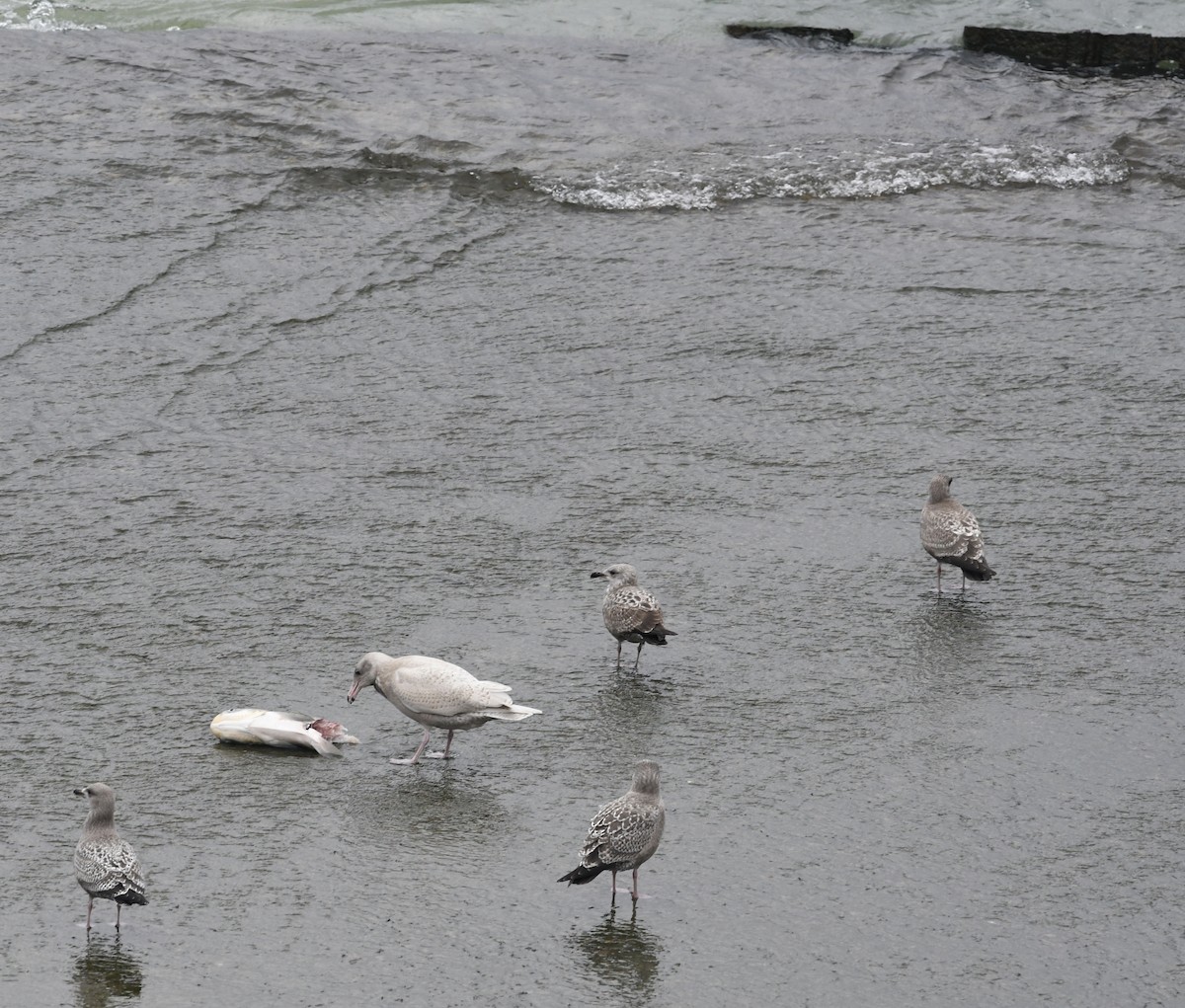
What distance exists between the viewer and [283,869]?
701 cm

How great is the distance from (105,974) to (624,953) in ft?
6.38

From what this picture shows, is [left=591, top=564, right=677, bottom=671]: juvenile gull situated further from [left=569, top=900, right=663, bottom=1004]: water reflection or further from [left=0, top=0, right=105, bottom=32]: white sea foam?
[left=0, top=0, right=105, bottom=32]: white sea foam

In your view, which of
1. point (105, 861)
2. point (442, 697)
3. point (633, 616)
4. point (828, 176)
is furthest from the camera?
point (828, 176)

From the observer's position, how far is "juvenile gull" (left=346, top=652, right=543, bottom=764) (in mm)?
7785

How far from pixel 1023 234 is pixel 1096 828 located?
8.14 m

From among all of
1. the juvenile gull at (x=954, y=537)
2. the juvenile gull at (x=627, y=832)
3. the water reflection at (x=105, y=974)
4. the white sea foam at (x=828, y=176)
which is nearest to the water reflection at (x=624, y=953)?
the juvenile gull at (x=627, y=832)

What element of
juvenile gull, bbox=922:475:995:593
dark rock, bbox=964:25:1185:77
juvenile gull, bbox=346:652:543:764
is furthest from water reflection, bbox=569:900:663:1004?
dark rock, bbox=964:25:1185:77

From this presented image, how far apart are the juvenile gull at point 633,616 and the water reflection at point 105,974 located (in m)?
3.00

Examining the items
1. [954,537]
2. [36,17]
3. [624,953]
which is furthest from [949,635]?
[36,17]

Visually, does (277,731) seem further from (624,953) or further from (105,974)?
(624,953)

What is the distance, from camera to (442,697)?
7.78 m

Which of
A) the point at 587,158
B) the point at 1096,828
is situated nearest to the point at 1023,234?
the point at 587,158

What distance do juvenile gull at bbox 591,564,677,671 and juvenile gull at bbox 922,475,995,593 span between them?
1.62m

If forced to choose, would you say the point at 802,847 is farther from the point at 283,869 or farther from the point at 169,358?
the point at 169,358
